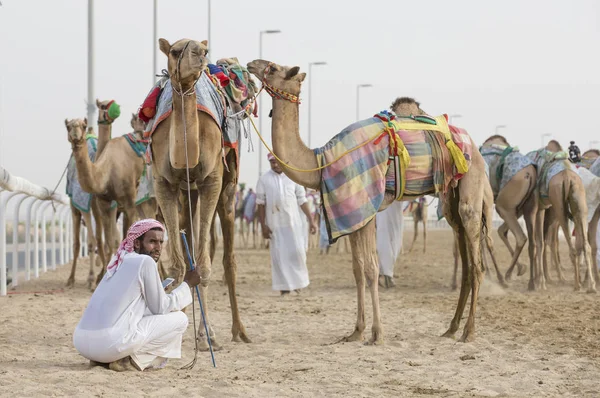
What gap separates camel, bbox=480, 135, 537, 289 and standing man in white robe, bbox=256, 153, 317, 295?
3557 millimetres

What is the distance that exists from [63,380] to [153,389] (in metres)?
0.66

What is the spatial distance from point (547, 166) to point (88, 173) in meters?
7.58

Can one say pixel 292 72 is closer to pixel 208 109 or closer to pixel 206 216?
pixel 208 109

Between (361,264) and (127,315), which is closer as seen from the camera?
(127,315)

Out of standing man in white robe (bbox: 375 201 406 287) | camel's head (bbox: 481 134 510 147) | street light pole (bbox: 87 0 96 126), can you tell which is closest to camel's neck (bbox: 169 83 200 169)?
standing man in white robe (bbox: 375 201 406 287)

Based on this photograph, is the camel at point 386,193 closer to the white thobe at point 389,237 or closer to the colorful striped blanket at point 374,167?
the colorful striped blanket at point 374,167

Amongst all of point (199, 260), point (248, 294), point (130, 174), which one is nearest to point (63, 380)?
point (199, 260)

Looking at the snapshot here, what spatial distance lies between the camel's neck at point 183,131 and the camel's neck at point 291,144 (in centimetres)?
138

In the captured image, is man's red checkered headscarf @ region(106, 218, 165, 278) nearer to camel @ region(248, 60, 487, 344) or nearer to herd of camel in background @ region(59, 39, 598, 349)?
herd of camel in background @ region(59, 39, 598, 349)

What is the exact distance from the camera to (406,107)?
1024 centimetres

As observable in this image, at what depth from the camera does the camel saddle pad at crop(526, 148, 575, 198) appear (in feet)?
51.2

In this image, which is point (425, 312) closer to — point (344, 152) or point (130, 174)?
point (344, 152)

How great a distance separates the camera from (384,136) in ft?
30.9

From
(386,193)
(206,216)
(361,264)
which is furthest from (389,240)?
(206,216)
